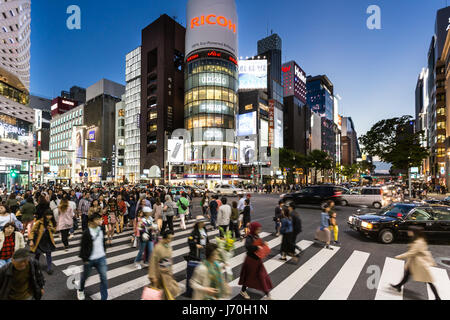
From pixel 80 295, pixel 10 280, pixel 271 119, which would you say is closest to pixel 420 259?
pixel 80 295

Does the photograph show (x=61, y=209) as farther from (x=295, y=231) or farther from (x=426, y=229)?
(x=426, y=229)

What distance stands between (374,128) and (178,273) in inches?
1223

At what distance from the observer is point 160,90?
69188 millimetres

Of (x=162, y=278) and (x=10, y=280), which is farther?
(x=162, y=278)

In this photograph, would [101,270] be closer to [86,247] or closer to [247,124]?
[86,247]

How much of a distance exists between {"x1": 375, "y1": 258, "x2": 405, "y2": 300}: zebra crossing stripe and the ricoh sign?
214 ft

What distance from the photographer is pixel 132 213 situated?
12.1m

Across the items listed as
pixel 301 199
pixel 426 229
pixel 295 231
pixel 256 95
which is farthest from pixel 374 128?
pixel 256 95

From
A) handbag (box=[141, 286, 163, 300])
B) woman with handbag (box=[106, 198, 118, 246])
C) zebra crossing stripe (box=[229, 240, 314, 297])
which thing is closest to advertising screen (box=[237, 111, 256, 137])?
woman with handbag (box=[106, 198, 118, 246])

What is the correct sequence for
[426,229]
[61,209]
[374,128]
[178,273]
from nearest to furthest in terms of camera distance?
[178,273] → [61,209] → [426,229] → [374,128]

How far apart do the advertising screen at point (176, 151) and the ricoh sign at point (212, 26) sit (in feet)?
87.5

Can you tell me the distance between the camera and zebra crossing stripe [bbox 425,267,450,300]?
17.0ft

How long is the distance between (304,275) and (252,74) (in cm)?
8448

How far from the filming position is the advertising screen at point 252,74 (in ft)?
268
